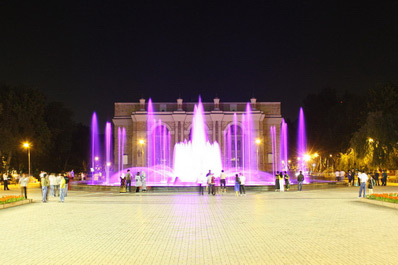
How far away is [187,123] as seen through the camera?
78.2 metres

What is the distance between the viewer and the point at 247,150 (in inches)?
3086

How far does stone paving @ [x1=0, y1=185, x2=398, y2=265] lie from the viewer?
8961mm

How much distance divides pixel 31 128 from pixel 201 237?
44.5 meters

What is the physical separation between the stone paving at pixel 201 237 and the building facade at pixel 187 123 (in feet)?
195

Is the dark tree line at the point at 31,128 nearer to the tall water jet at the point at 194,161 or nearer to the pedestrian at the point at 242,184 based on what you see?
the tall water jet at the point at 194,161

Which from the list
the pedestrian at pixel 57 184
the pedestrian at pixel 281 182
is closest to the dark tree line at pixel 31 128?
the pedestrian at pixel 57 184

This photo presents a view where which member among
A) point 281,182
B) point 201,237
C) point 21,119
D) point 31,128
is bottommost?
point 201,237

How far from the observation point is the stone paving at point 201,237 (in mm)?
8961

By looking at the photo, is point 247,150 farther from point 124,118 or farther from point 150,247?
point 150,247

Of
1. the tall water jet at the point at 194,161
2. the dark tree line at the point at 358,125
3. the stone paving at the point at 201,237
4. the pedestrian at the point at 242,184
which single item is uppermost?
the dark tree line at the point at 358,125

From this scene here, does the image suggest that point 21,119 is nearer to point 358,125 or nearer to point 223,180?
point 223,180

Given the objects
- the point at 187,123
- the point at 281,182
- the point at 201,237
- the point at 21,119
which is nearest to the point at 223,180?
the point at 281,182

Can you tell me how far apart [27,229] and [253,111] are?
66.8 metres

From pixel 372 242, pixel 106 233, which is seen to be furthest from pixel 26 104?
pixel 372 242
